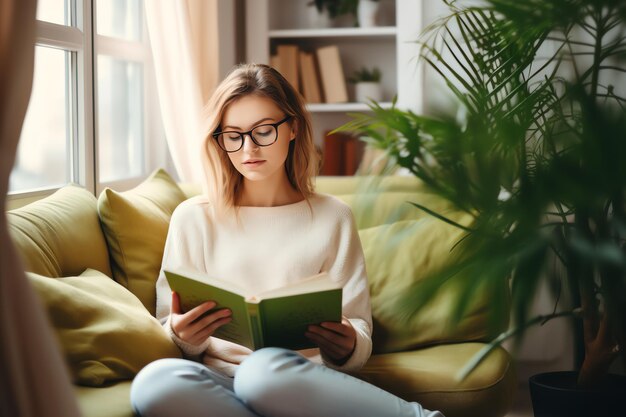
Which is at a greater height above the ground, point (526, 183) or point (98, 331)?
point (526, 183)

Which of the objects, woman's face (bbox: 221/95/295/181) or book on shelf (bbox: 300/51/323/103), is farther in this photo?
book on shelf (bbox: 300/51/323/103)

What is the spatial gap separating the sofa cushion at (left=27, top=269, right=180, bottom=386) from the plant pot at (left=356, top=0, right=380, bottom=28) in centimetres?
216

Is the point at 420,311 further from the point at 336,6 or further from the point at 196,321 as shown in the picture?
the point at 336,6

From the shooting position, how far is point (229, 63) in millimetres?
3455

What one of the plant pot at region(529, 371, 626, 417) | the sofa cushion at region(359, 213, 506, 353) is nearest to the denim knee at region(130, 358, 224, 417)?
the sofa cushion at region(359, 213, 506, 353)

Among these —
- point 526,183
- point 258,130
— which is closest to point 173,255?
point 258,130

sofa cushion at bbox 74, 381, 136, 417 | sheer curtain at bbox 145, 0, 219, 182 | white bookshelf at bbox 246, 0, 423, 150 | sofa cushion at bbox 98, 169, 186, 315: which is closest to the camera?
sofa cushion at bbox 74, 381, 136, 417

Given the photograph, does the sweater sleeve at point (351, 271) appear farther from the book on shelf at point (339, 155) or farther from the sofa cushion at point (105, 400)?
the book on shelf at point (339, 155)

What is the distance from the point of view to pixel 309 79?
3.67m

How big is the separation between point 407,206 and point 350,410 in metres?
0.45

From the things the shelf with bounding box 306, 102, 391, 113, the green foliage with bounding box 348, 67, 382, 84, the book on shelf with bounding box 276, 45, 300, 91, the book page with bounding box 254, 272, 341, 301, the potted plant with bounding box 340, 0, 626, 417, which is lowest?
the book page with bounding box 254, 272, 341, 301

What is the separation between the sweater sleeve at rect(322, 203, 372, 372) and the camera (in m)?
1.96

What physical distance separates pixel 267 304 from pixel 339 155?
2204 mm

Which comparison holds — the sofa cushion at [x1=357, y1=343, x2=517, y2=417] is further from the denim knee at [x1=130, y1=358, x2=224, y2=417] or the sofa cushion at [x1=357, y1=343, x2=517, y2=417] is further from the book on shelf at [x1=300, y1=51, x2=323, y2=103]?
the book on shelf at [x1=300, y1=51, x2=323, y2=103]
